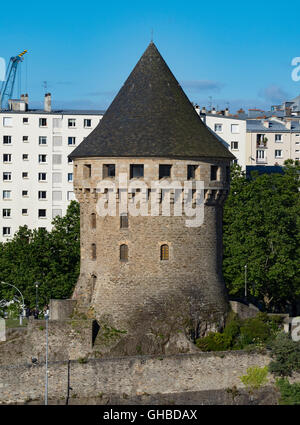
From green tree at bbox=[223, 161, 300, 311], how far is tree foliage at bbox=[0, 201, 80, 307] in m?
9.94

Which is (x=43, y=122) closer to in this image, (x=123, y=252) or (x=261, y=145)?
(x=261, y=145)

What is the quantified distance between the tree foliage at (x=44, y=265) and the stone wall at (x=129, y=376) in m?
19.8

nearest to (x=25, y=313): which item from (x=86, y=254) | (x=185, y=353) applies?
(x=86, y=254)

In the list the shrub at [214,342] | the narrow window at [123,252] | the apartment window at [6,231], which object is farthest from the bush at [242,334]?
the apartment window at [6,231]

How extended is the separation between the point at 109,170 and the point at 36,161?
154ft

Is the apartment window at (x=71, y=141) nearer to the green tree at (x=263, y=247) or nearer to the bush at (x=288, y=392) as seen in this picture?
the green tree at (x=263, y=247)

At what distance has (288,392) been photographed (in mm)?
54656

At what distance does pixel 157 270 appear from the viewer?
57156 millimetres

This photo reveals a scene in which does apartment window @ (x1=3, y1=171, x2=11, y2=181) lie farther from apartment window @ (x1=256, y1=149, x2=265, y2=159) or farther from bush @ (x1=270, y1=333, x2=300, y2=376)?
bush @ (x1=270, y1=333, x2=300, y2=376)

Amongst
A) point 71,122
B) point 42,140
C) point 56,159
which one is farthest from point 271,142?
point 42,140

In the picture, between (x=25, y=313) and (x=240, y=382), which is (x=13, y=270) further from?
(x=240, y=382)

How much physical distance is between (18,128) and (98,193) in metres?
46.5

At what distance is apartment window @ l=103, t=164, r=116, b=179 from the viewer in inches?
2265
